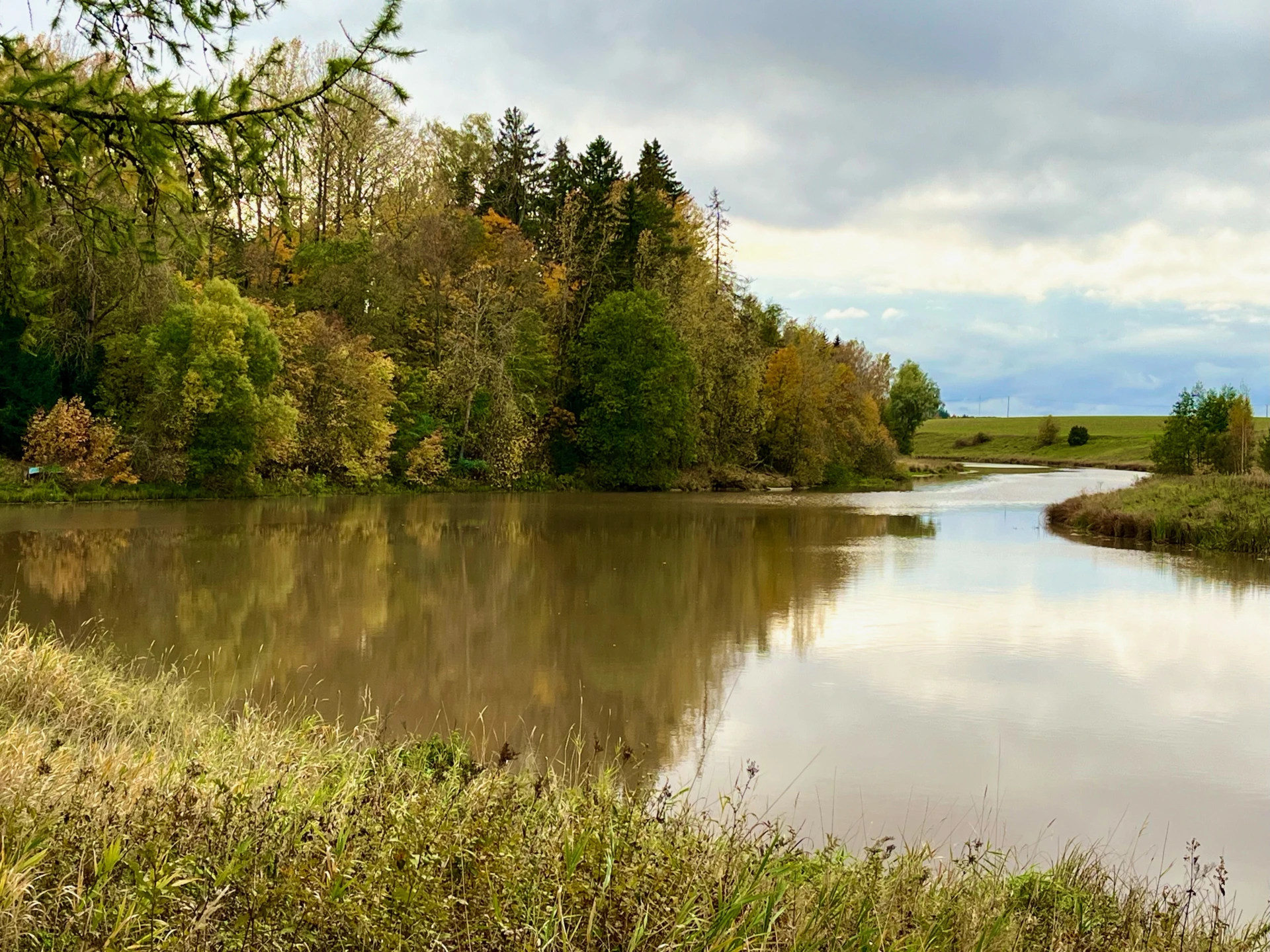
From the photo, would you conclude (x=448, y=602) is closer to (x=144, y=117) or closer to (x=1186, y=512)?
(x=144, y=117)

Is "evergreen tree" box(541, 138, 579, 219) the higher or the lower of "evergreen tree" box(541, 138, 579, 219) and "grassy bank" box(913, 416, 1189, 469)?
the higher

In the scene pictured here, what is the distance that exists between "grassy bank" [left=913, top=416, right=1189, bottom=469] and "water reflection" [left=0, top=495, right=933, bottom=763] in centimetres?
5211

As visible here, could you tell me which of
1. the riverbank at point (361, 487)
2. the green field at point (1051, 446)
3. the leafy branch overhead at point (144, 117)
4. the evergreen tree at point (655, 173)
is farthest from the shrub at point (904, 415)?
the leafy branch overhead at point (144, 117)

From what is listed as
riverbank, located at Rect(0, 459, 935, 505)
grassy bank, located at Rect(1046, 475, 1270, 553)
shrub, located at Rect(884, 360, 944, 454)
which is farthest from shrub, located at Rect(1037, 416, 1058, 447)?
grassy bank, located at Rect(1046, 475, 1270, 553)

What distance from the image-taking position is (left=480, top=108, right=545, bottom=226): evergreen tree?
41688 millimetres

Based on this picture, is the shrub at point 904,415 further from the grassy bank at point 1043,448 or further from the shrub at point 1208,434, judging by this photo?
the shrub at point 1208,434

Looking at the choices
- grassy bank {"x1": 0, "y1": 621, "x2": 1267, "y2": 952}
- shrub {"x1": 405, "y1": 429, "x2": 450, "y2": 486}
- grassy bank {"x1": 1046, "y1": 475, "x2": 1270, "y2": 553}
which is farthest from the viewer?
shrub {"x1": 405, "y1": 429, "x2": 450, "y2": 486}

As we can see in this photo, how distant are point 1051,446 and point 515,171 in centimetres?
5606

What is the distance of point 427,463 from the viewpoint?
32.1m

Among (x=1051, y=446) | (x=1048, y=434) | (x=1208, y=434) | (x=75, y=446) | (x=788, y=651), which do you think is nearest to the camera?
(x=788, y=651)

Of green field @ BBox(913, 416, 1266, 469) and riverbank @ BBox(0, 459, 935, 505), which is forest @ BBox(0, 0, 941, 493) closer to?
riverbank @ BBox(0, 459, 935, 505)

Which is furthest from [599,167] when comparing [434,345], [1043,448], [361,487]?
[1043,448]

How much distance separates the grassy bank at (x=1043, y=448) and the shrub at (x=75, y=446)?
56541 millimetres

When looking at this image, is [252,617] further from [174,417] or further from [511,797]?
[174,417]
